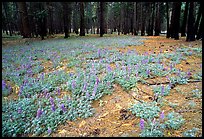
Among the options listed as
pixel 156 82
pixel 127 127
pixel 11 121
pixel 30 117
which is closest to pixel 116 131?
pixel 127 127

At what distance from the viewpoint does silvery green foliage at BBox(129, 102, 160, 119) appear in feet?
11.0

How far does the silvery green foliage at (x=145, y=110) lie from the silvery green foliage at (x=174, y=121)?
0.24 metres

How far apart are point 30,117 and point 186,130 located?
2.62 m

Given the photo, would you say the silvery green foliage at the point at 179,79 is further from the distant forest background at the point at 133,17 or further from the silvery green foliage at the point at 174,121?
the distant forest background at the point at 133,17

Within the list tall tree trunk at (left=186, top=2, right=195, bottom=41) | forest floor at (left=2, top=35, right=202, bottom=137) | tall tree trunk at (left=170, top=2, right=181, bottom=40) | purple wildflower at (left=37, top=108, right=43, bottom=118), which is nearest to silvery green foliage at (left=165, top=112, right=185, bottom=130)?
forest floor at (left=2, top=35, right=202, bottom=137)

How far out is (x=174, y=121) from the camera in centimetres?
316

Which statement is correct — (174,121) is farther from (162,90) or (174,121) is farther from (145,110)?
(162,90)

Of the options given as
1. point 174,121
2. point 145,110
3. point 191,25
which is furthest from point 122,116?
point 191,25

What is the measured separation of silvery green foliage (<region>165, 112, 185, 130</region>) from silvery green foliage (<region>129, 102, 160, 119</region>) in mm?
236

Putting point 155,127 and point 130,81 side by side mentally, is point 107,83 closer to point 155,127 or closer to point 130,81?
point 130,81

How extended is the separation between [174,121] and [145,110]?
1.82ft

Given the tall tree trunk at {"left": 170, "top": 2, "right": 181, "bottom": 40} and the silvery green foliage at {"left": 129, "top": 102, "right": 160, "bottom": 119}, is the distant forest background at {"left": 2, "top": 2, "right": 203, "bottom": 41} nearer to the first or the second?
the tall tree trunk at {"left": 170, "top": 2, "right": 181, "bottom": 40}

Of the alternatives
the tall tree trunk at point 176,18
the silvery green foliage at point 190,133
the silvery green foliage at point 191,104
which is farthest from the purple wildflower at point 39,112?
the tall tree trunk at point 176,18

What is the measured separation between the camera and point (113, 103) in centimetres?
399
